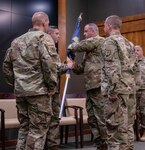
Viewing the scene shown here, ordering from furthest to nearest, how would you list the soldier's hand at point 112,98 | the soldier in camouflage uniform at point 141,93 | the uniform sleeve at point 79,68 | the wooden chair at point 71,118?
1. the soldier in camouflage uniform at point 141,93
2. the wooden chair at point 71,118
3. the uniform sleeve at point 79,68
4. the soldier's hand at point 112,98

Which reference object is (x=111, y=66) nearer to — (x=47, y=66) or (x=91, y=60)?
(x=47, y=66)

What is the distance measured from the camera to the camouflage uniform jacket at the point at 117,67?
3.06 metres

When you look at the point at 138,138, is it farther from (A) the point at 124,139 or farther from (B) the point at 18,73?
(B) the point at 18,73

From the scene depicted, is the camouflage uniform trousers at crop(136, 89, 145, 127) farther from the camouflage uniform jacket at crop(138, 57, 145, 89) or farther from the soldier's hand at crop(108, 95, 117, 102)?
the soldier's hand at crop(108, 95, 117, 102)

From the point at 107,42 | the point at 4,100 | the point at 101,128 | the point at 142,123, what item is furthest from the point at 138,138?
the point at 107,42

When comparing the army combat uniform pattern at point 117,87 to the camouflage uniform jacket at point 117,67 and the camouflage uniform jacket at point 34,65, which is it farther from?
the camouflage uniform jacket at point 34,65

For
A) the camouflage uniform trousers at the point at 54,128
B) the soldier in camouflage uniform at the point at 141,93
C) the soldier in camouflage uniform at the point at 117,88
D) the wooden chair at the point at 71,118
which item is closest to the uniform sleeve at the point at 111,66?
the soldier in camouflage uniform at the point at 117,88

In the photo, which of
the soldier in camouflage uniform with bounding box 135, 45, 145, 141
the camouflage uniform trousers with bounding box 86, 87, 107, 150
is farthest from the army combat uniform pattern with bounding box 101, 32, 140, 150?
the soldier in camouflage uniform with bounding box 135, 45, 145, 141

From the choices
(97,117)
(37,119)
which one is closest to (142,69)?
(97,117)

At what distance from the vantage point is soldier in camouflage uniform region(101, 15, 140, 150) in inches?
120

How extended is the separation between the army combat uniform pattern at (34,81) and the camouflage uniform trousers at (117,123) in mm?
587

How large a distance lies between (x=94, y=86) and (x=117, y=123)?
0.79 metres

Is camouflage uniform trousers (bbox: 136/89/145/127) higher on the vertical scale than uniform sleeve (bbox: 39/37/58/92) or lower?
→ lower

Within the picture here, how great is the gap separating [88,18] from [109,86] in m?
4.12
